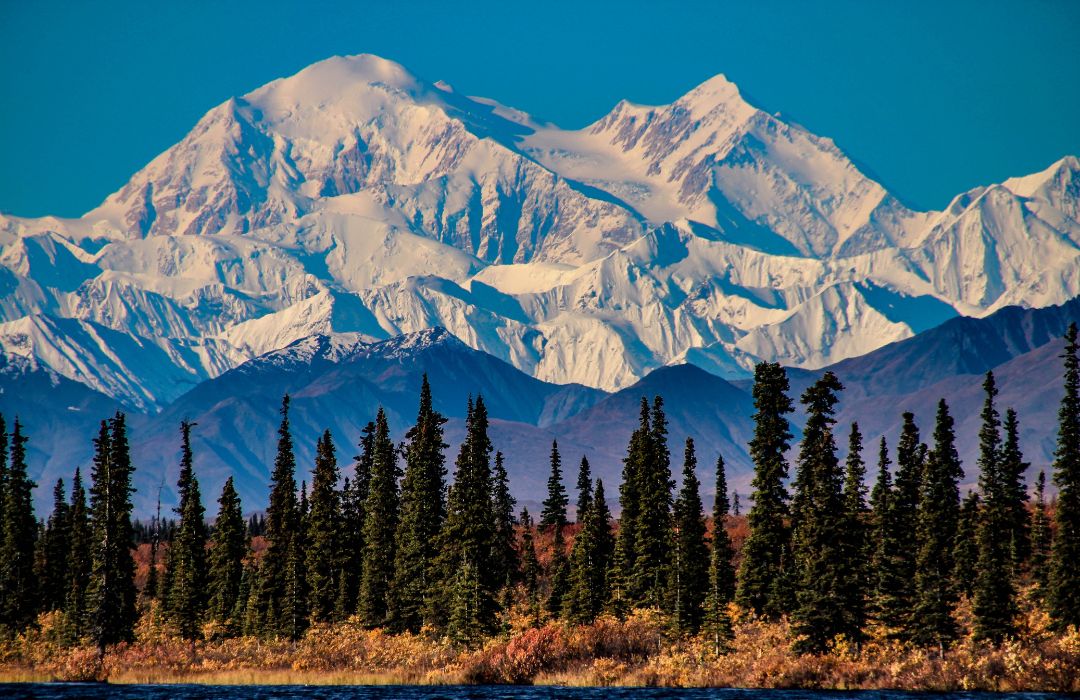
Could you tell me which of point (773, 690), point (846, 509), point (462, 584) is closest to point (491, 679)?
point (462, 584)

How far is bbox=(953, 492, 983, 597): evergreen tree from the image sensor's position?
105250 millimetres

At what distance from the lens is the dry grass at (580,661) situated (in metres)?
75.6

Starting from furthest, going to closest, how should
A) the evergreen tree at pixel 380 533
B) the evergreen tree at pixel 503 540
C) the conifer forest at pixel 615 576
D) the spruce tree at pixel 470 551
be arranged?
the evergreen tree at pixel 380 533 → the evergreen tree at pixel 503 540 → the spruce tree at pixel 470 551 → the conifer forest at pixel 615 576

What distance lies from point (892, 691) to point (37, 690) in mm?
45249

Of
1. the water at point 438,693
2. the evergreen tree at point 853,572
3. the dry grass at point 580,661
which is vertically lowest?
the water at point 438,693

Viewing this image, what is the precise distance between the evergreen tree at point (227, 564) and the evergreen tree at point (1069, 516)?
6350 cm

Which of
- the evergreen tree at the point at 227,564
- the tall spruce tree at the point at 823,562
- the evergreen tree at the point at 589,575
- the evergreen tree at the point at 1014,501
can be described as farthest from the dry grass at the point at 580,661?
the evergreen tree at the point at 1014,501

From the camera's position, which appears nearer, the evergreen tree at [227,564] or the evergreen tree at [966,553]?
the evergreen tree at [966,553]

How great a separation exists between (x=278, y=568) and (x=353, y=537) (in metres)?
8.13

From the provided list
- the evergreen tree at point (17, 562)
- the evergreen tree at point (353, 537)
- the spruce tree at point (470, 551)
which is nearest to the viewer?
the spruce tree at point (470, 551)

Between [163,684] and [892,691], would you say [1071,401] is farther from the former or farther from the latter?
[163,684]

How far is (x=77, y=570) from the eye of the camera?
379 ft

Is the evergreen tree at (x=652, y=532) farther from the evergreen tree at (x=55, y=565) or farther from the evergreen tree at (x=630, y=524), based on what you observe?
the evergreen tree at (x=55, y=565)

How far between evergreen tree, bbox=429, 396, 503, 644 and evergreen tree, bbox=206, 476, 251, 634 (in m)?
26.5
